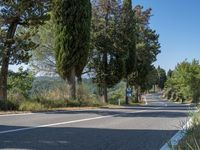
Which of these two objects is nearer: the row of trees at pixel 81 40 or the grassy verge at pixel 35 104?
the grassy verge at pixel 35 104

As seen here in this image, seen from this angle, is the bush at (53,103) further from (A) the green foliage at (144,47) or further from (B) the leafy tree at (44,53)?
(A) the green foliage at (144,47)

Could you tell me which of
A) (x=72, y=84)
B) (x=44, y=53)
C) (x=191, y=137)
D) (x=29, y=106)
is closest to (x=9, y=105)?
(x=29, y=106)

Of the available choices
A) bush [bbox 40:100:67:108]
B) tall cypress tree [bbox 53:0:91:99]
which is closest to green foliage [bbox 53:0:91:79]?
tall cypress tree [bbox 53:0:91:99]

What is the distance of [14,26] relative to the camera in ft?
90.5

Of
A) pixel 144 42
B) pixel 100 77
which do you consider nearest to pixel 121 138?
pixel 100 77

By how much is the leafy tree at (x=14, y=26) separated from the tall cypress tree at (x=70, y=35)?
678 cm

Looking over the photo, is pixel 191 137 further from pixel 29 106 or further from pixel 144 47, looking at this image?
pixel 144 47

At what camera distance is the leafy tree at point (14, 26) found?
1049 inches

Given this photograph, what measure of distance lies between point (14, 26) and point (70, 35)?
752 cm

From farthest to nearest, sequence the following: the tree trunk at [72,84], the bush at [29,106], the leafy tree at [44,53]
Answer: the leafy tree at [44,53] < the tree trunk at [72,84] < the bush at [29,106]

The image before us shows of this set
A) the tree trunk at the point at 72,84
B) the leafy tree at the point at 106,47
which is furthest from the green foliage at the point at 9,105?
the leafy tree at the point at 106,47

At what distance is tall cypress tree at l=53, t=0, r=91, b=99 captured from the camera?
34.4 m

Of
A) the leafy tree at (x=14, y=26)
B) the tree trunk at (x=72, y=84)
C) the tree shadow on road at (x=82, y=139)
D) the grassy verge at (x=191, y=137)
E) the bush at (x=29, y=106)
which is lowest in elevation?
the tree shadow on road at (x=82, y=139)

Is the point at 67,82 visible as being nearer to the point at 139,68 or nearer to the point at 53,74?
the point at 53,74
